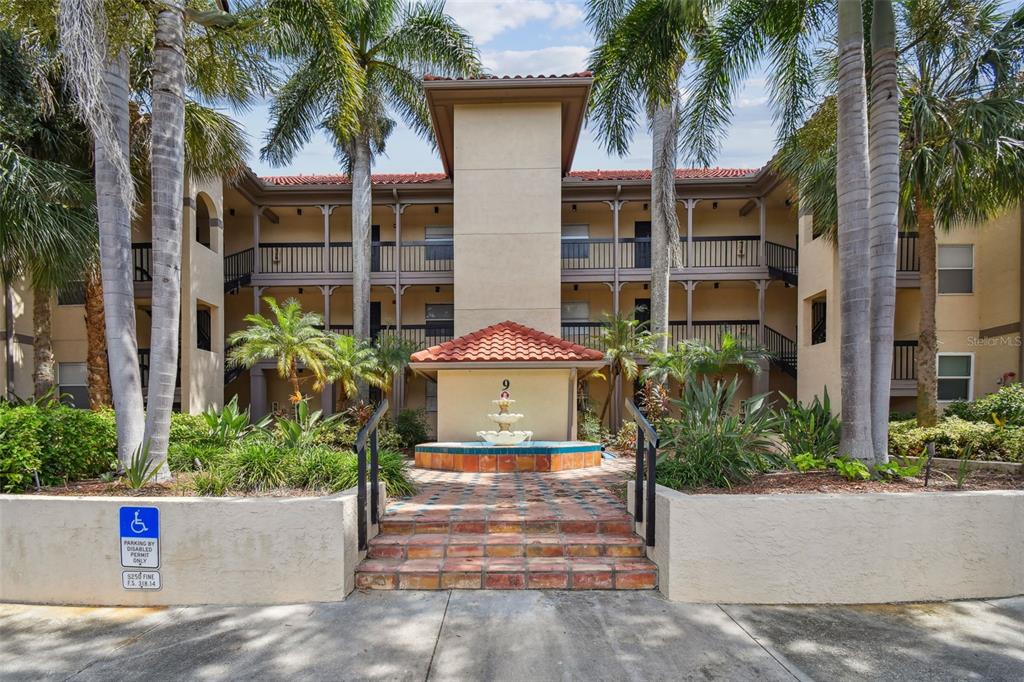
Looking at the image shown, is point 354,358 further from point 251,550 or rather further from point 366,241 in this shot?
point 251,550

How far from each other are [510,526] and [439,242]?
44.4 ft

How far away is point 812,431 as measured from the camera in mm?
6625

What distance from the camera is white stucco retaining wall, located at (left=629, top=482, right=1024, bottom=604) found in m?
4.88

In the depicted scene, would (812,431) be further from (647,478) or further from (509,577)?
(509,577)

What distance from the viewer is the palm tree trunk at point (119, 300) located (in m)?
6.13

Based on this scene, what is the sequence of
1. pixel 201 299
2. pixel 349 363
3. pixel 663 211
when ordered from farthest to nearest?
pixel 201 299, pixel 663 211, pixel 349 363

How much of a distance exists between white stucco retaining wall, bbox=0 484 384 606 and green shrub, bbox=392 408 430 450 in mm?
9296

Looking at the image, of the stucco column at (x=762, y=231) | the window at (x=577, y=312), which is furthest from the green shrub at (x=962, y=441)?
the window at (x=577, y=312)

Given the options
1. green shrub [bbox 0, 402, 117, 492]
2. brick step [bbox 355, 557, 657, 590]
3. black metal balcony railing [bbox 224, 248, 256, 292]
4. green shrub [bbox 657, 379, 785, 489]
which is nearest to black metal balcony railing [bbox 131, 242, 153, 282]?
black metal balcony railing [bbox 224, 248, 256, 292]

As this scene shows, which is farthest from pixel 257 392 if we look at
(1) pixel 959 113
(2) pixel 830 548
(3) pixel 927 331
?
(1) pixel 959 113

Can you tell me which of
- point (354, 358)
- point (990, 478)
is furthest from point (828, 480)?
point (354, 358)

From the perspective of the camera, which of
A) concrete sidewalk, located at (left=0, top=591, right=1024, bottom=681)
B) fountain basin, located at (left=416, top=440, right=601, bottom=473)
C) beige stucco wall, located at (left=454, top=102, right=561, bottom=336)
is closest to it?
concrete sidewalk, located at (left=0, top=591, right=1024, bottom=681)

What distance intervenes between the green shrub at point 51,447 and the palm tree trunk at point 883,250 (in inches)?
350

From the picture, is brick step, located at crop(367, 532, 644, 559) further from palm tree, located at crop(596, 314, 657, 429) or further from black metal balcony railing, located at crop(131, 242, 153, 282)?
black metal balcony railing, located at crop(131, 242, 153, 282)
